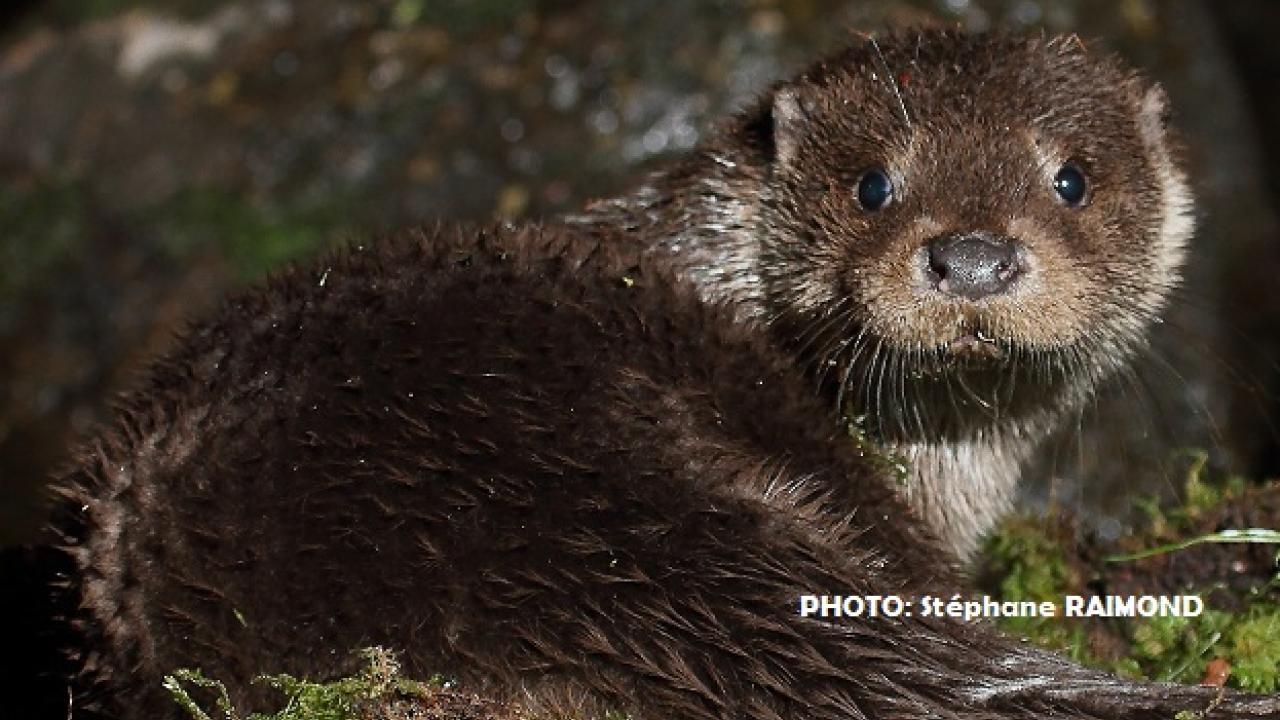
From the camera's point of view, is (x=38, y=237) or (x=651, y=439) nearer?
(x=651, y=439)

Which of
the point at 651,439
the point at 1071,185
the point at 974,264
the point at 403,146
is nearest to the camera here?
the point at 651,439

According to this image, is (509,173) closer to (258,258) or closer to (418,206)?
(418,206)

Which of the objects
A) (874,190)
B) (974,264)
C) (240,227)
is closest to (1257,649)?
(974,264)

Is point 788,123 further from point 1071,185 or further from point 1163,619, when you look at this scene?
point 1163,619

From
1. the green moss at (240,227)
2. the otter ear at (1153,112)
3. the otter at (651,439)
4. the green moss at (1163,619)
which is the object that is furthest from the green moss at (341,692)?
the green moss at (240,227)

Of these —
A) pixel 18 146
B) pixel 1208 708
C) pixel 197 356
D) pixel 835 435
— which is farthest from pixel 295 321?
pixel 18 146

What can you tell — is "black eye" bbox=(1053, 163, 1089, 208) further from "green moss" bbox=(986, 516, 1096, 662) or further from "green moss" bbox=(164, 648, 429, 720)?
"green moss" bbox=(164, 648, 429, 720)

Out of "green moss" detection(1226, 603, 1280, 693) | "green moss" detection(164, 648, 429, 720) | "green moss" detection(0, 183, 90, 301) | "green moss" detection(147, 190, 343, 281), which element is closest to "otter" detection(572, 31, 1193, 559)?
"green moss" detection(1226, 603, 1280, 693)
